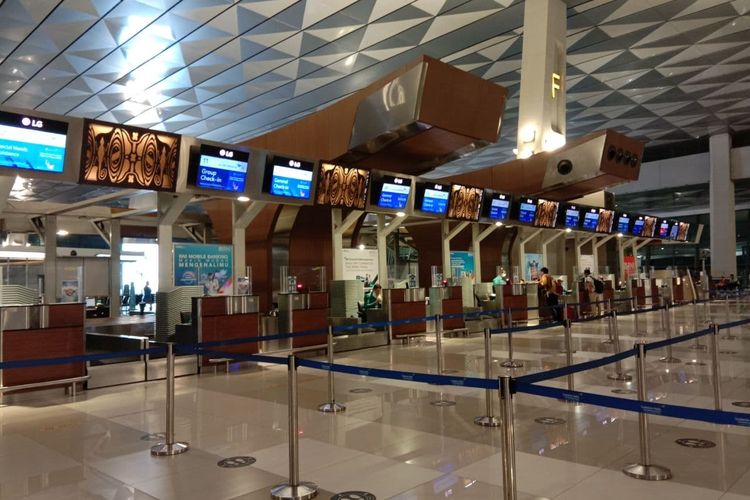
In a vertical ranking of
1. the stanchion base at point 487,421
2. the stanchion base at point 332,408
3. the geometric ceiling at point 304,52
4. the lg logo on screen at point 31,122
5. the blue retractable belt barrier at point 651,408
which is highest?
the geometric ceiling at point 304,52

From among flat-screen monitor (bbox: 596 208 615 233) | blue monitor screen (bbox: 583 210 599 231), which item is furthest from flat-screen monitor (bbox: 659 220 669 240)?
blue monitor screen (bbox: 583 210 599 231)

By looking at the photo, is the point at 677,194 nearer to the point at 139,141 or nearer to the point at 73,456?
the point at 139,141

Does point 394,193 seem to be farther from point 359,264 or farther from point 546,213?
point 546,213

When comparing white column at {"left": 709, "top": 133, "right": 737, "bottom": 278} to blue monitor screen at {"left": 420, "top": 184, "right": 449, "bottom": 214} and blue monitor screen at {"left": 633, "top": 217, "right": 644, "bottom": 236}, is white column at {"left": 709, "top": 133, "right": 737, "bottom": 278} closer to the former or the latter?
blue monitor screen at {"left": 633, "top": 217, "right": 644, "bottom": 236}

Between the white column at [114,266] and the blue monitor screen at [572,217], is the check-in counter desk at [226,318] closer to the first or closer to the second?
the white column at [114,266]

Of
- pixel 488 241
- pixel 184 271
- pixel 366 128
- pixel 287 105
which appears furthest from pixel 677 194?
pixel 184 271

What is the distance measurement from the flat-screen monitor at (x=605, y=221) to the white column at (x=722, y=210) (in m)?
8.95

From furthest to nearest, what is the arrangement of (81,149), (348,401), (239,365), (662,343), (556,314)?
(556,314), (239,365), (81,149), (348,401), (662,343)

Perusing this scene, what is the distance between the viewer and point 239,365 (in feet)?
31.3

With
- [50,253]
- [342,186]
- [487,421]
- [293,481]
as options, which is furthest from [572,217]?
[293,481]

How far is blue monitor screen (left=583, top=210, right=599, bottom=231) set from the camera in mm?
19844

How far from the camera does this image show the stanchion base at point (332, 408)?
5925mm

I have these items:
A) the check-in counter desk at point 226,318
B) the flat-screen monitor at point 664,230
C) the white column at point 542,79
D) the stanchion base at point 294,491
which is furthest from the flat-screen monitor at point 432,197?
the flat-screen monitor at point 664,230

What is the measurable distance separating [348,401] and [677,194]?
32589 mm
